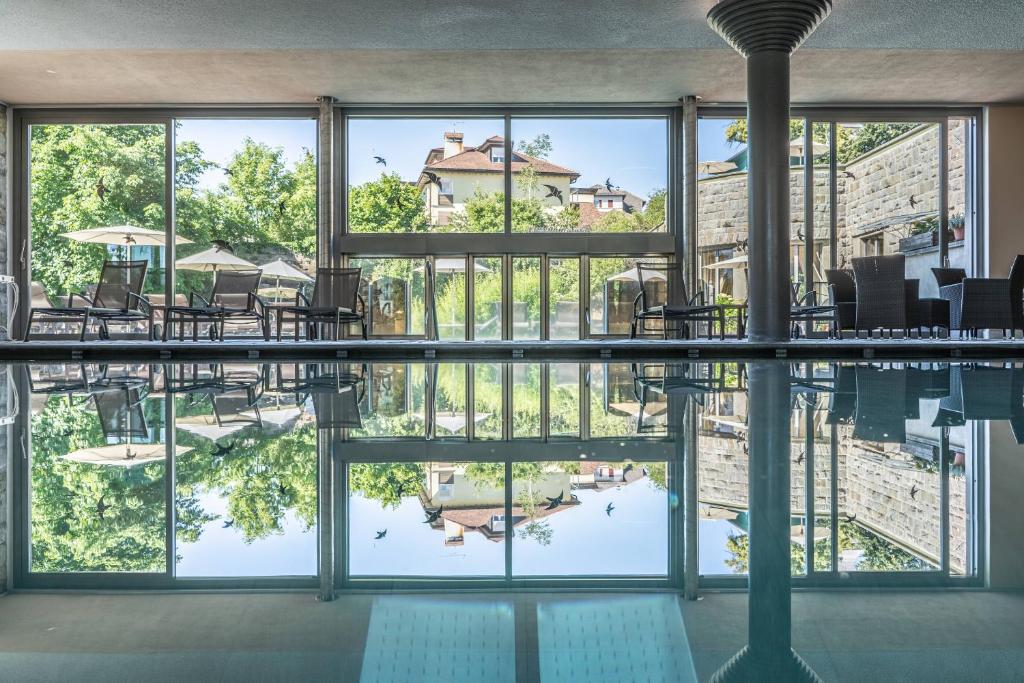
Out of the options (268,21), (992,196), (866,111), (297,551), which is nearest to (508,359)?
(268,21)

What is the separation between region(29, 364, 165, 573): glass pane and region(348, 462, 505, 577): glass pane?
10.6 inches

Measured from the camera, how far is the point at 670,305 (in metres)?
9.38

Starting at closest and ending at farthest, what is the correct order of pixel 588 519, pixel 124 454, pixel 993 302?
pixel 588 519
pixel 124 454
pixel 993 302

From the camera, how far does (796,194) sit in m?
11.6

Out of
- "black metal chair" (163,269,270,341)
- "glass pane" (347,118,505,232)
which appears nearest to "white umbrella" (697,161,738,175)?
"glass pane" (347,118,505,232)

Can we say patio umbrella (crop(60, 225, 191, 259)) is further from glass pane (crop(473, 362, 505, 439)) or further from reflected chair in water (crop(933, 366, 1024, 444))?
reflected chair in water (crop(933, 366, 1024, 444))

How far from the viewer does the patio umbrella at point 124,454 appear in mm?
1718

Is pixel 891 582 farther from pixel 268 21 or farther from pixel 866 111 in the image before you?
pixel 866 111

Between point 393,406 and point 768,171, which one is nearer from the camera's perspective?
point 393,406

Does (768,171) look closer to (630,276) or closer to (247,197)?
(630,276)

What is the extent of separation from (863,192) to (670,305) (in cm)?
457

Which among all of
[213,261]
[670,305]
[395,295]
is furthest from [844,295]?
[213,261]

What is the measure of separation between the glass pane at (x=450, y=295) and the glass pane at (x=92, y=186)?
4.34m

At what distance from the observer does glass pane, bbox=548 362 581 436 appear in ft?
7.61
